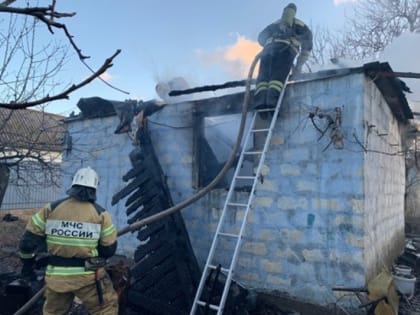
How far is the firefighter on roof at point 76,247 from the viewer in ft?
12.0

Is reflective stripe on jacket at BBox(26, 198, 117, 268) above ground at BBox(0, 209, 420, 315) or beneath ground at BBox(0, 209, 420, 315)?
above

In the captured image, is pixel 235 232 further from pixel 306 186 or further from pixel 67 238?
pixel 67 238

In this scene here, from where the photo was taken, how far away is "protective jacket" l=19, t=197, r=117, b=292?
3648mm

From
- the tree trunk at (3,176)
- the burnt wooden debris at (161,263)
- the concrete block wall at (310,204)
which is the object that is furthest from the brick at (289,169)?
the tree trunk at (3,176)

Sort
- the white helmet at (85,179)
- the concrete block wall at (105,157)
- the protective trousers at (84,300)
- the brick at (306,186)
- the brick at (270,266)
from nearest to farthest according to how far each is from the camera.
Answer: the protective trousers at (84,300) < the white helmet at (85,179) < the brick at (306,186) < the brick at (270,266) < the concrete block wall at (105,157)

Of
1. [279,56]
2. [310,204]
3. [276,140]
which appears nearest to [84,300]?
[310,204]

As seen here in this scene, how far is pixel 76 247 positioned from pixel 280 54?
3.90 metres

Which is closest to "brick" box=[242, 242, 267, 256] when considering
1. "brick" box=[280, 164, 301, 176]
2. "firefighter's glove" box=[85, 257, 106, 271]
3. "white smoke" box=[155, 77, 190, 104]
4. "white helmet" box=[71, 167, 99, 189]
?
"brick" box=[280, 164, 301, 176]

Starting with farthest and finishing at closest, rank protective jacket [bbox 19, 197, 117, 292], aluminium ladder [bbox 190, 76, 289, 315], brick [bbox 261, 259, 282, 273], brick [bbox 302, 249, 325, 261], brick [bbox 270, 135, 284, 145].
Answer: brick [bbox 270, 135, 284, 145]
brick [bbox 261, 259, 282, 273]
brick [bbox 302, 249, 325, 261]
aluminium ladder [bbox 190, 76, 289, 315]
protective jacket [bbox 19, 197, 117, 292]

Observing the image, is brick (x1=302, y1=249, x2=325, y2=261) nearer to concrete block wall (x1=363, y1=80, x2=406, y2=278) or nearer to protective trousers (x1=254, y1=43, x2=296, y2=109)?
concrete block wall (x1=363, y1=80, x2=406, y2=278)

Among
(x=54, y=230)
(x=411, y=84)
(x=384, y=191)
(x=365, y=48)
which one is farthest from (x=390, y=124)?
(x=365, y=48)

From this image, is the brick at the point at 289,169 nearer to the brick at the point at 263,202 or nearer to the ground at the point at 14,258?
the brick at the point at 263,202

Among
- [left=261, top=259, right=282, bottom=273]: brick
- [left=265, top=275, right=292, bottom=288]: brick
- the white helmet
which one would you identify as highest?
the white helmet

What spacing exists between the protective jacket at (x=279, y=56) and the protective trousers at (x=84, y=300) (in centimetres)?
332
